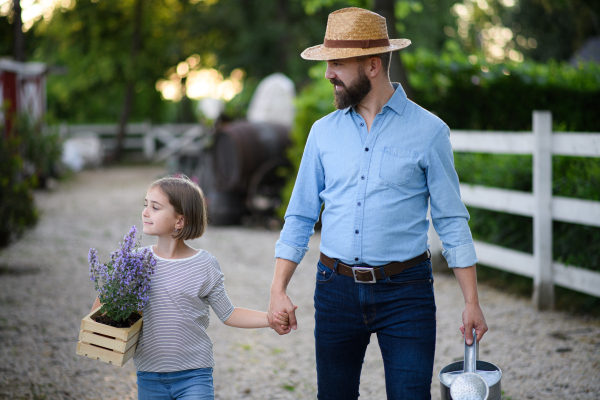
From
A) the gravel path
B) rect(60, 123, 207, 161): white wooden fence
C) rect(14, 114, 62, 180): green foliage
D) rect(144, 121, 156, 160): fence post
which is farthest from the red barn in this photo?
the gravel path

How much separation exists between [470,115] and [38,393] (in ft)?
19.1

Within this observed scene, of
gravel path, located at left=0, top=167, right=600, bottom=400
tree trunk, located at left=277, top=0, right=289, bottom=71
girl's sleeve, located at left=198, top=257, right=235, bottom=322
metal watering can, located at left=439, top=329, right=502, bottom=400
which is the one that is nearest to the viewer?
metal watering can, located at left=439, top=329, right=502, bottom=400

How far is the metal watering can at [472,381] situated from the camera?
76.7 inches

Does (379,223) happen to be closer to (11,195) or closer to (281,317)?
(281,317)

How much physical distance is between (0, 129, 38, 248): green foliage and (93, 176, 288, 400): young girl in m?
4.43

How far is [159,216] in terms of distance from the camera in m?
2.38

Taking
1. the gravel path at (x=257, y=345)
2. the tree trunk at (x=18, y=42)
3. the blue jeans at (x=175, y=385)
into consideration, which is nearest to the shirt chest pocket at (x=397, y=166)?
the blue jeans at (x=175, y=385)

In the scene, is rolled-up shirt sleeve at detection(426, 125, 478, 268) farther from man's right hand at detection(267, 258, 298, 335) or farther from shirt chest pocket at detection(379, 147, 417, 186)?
man's right hand at detection(267, 258, 298, 335)

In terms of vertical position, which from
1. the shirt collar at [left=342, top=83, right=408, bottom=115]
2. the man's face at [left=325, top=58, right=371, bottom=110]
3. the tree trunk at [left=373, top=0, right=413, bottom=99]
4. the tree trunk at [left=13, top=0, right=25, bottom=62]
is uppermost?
the tree trunk at [left=13, top=0, right=25, bottom=62]

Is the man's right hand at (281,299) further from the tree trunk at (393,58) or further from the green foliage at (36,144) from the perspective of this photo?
the green foliage at (36,144)

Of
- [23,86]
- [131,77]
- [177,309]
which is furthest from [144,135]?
[177,309]

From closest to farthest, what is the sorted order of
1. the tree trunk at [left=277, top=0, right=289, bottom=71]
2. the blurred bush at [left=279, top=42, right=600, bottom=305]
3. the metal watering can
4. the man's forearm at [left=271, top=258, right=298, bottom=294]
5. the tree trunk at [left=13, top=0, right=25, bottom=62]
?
1. the metal watering can
2. the man's forearm at [left=271, top=258, right=298, bottom=294]
3. the blurred bush at [left=279, top=42, right=600, bottom=305]
4. the tree trunk at [left=13, top=0, right=25, bottom=62]
5. the tree trunk at [left=277, top=0, right=289, bottom=71]

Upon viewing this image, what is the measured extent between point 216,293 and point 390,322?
2.29 ft

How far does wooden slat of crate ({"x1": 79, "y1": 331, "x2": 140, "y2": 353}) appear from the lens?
217cm
